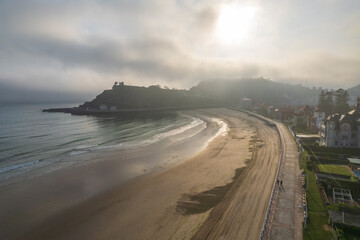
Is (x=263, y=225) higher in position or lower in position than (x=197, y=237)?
higher

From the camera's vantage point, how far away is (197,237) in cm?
1330

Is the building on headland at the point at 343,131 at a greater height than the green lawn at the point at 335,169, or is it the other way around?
the building on headland at the point at 343,131

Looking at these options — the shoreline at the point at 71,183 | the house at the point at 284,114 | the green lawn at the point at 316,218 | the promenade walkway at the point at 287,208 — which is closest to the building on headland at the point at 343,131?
the promenade walkway at the point at 287,208

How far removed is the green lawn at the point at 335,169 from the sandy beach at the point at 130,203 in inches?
237

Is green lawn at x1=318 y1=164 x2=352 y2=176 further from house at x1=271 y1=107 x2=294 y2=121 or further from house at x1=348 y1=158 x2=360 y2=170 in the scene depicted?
house at x1=271 y1=107 x2=294 y2=121

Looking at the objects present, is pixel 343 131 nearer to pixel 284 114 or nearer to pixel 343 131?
pixel 343 131

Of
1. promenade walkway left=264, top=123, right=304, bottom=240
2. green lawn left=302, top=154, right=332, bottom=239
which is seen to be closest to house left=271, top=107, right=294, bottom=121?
promenade walkway left=264, top=123, right=304, bottom=240

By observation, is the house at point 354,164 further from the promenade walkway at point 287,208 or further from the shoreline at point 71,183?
the shoreline at point 71,183

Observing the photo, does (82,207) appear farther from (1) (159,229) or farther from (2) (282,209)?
(2) (282,209)

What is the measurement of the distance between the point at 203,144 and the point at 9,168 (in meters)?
32.1

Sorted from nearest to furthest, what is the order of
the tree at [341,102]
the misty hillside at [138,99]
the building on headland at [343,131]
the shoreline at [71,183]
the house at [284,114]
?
the shoreline at [71,183]
the building on headland at [343,131]
the tree at [341,102]
the house at [284,114]
the misty hillside at [138,99]

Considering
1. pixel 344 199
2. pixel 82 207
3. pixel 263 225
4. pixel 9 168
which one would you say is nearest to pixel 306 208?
pixel 263 225

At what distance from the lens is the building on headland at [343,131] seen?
32.4 meters

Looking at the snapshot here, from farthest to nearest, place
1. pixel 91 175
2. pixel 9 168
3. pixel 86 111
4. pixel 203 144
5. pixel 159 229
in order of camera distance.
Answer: pixel 86 111 → pixel 203 144 → pixel 9 168 → pixel 91 175 → pixel 159 229
